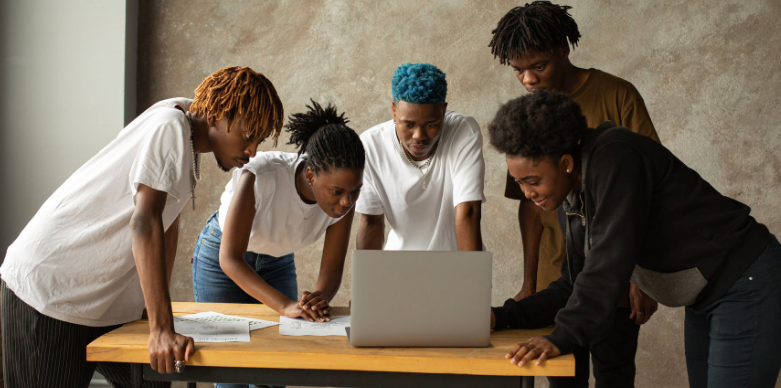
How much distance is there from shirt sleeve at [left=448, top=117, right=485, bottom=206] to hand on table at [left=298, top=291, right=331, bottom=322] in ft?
1.95

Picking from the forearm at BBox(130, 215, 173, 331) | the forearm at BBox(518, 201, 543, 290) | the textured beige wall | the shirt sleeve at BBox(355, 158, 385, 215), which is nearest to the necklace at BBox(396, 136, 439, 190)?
the shirt sleeve at BBox(355, 158, 385, 215)

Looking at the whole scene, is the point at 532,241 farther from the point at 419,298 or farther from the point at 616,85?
the point at 419,298

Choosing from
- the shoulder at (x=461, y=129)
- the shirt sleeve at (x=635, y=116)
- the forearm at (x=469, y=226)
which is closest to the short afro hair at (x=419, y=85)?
the shoulder at (x=461, y=129)

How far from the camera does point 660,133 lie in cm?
350

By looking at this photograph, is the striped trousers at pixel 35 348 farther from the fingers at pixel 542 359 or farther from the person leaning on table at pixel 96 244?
the fingers at pixel 542 359

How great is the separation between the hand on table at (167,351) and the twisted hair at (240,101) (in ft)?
1.83

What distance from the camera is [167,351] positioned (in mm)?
1483

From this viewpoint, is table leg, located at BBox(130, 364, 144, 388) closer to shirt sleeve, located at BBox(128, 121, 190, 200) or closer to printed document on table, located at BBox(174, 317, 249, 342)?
printed document on table, located at BBox(174, 317, 249, 342)

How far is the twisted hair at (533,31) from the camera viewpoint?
7.14 ft

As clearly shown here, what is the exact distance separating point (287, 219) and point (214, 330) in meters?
0.54

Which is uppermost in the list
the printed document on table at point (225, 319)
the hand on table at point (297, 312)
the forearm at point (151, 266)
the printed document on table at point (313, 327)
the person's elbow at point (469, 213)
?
the person's elbow at point (469, 213)

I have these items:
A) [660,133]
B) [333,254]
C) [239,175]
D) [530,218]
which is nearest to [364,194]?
[333,254]

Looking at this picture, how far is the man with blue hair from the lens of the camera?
7.04 ft

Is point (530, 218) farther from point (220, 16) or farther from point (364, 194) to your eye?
point (220, 16)
